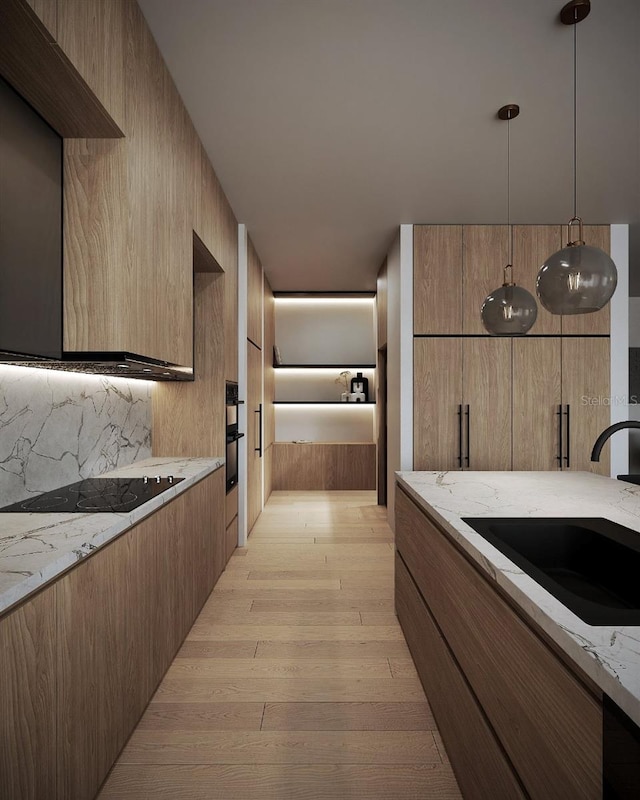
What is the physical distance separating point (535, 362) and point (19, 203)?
3.87m

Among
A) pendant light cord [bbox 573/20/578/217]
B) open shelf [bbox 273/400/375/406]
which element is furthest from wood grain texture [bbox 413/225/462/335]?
open shelf [bbox 273/400/375/406]

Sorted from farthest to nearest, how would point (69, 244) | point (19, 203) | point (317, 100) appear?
point (317, 100) < point (69, 244) < point (19, 203)

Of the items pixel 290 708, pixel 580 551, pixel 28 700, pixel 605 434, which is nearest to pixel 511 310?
pixel 605 434

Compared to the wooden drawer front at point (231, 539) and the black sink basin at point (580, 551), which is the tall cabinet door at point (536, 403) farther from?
the black sink basin at point (580, 551)

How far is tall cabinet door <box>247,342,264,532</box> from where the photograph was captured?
442 cm

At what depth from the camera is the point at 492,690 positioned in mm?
1221

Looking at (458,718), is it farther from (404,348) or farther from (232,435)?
(404,348)

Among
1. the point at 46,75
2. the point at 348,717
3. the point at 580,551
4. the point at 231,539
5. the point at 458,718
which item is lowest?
the point at 348,717

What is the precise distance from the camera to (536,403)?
4.17 metres

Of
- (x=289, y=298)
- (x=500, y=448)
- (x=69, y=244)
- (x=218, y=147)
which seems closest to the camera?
(x=69, y=244)

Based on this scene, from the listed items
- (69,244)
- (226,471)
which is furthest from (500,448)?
(69,244)

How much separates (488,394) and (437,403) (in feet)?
1.48

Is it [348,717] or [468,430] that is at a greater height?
[468,430]

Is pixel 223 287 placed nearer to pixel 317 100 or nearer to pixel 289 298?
pixel 317 100
